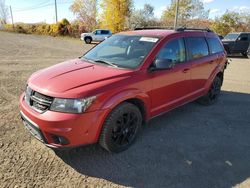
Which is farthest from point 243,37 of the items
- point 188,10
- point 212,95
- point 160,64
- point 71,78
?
point 188,10

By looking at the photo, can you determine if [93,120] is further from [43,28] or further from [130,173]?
[43,28]

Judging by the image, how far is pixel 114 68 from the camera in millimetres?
3637

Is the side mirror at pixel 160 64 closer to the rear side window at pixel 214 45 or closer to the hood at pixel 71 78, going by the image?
the hood at pixel 71 78

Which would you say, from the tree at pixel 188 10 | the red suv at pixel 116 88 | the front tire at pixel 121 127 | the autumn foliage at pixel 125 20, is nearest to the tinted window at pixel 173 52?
the red suv at pixel 116 88

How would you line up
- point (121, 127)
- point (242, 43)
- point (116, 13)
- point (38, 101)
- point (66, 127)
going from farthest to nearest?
point (116, 13) → point (242, 43) → point (121, 127) → point (38, 101) → point (66, 127)

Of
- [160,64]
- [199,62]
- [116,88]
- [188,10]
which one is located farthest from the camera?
[188,10]

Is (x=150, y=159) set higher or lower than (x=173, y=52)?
lower

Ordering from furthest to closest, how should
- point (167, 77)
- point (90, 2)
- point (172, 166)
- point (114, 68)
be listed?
point (90, 2) < point (167, 77) < point (114, 68) < point (172, 166)

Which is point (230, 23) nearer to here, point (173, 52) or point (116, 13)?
point (116, 13)

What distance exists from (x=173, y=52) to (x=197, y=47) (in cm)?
96

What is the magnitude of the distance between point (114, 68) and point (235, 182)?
7.55ft

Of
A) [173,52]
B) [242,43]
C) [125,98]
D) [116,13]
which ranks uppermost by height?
[116,13]

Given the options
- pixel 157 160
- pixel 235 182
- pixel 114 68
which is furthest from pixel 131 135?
pixel 235 182

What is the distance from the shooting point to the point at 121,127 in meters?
3.49
